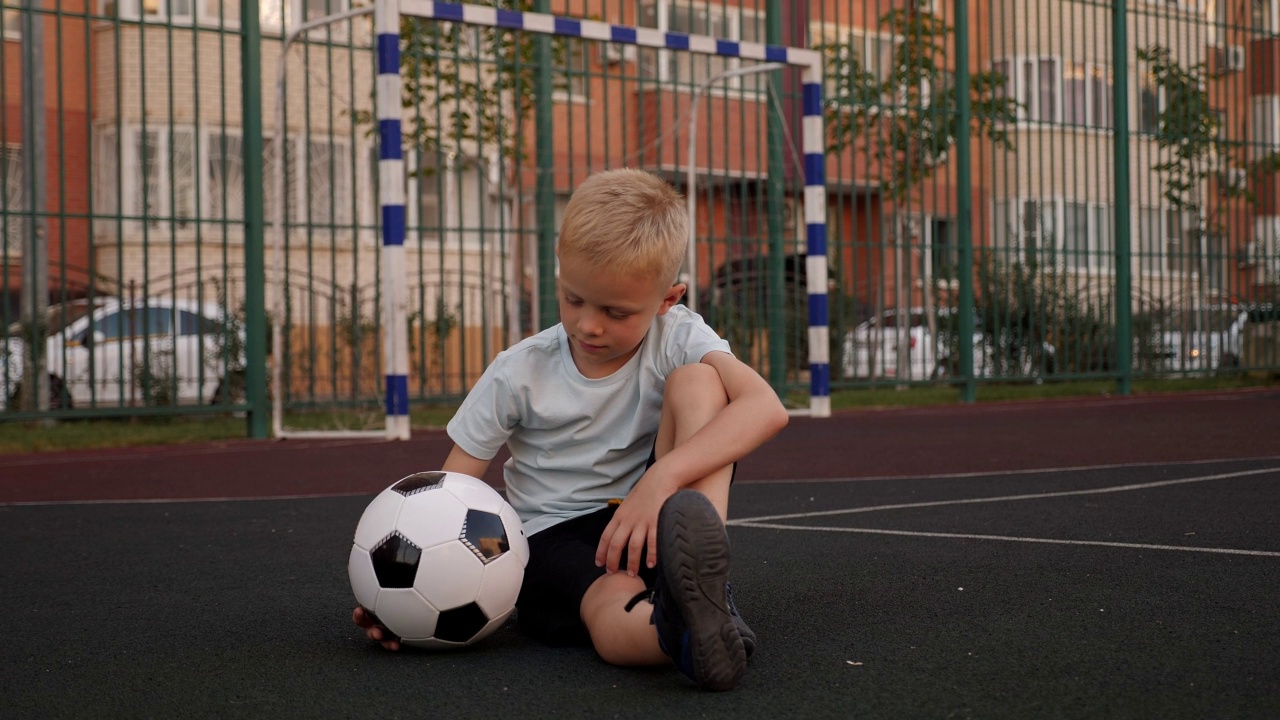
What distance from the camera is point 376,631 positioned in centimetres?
260

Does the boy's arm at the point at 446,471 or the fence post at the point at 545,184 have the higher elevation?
the fence post at the point at 545,184

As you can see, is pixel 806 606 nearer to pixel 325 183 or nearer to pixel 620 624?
pixel 620 624

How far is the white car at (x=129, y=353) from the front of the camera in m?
8.70

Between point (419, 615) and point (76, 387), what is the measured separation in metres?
7.37

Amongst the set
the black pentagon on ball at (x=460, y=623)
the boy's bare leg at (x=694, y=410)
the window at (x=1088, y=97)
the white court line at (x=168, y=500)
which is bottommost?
the white court line at (x=168, y=500)

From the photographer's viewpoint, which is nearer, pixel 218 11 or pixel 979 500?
pixel 979 500

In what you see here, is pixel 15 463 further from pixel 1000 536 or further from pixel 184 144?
pixel 184 144

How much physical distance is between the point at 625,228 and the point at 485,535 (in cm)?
65

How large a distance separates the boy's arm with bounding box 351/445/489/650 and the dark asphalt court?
0.04 meters

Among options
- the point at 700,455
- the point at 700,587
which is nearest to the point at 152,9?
the point at 700,455

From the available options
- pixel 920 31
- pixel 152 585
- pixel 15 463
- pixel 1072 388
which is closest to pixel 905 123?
pixel 920 31

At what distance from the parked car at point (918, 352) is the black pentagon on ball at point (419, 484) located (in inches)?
362

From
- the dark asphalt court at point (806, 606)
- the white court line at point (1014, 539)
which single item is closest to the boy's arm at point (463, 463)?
the dark asphalt court at point (806, 606)

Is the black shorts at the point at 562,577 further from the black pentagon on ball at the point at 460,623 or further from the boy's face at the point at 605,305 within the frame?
the boy's face at the point at 605,305
